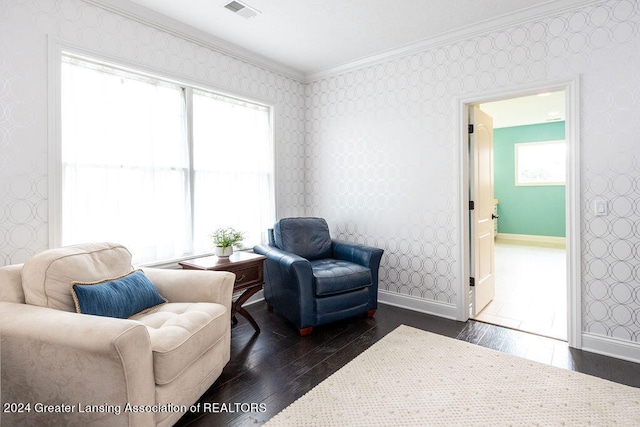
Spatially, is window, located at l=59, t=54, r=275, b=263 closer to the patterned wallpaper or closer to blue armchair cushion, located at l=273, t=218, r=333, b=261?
the patterned wallpaper

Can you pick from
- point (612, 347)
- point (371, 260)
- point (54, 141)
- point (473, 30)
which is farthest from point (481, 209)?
point (54, 141)

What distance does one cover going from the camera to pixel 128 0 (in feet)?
8.91

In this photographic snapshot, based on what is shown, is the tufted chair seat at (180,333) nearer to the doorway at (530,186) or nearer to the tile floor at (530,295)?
the tile floor at (530,295)

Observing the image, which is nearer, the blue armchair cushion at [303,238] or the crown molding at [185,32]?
the crown molding at [185,32]

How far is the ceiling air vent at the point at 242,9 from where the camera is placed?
277 cm

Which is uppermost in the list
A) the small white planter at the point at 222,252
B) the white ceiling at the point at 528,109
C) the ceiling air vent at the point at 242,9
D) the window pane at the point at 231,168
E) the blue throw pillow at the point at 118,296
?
the white ceiling at the point at 528,109

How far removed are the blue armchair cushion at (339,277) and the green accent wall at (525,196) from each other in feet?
21.5

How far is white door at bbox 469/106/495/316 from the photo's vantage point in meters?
3.38

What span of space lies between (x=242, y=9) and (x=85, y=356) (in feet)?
8.75

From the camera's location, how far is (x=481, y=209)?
11.8 ft

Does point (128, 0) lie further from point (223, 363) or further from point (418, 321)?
point (418, 321)

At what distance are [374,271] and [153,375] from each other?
216 cm

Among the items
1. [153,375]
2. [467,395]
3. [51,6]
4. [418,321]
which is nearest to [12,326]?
[153,375]

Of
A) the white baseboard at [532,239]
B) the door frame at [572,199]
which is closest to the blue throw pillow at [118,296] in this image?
the door frame at [572,199]
